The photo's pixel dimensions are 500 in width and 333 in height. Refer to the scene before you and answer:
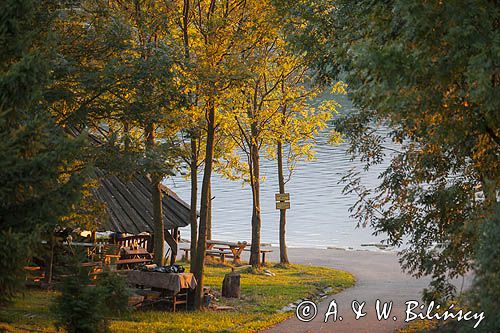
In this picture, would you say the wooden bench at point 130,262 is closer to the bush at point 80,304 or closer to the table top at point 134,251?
the table top at point 134,251

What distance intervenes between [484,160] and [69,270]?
652 centimetres

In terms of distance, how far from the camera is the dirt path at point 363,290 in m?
14.6

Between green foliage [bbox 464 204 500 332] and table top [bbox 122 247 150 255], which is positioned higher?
table top [bbox 122 247 150 255]

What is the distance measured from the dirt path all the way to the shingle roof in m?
5.64

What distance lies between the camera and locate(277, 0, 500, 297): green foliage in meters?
7.98

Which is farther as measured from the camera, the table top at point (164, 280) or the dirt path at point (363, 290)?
the table top at point (164, 280)

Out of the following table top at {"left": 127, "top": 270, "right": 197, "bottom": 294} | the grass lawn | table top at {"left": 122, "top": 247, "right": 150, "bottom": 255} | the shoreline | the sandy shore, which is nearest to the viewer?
the grass lawn

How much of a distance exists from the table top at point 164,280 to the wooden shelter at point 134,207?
216 centimetres

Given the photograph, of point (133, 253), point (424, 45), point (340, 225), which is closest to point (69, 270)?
point (424, 45)

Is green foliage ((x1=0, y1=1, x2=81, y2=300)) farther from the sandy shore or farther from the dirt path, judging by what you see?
the dirt path

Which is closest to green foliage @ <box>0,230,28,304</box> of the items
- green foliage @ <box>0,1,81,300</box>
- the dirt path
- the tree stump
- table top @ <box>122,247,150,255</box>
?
green foliage @ <box>0,1,81,300</box>

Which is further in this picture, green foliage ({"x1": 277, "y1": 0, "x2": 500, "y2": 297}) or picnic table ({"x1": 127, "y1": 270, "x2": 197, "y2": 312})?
picnic table ({"x1": 127, "y1": 270, "x2": 197, "y2": 312})
